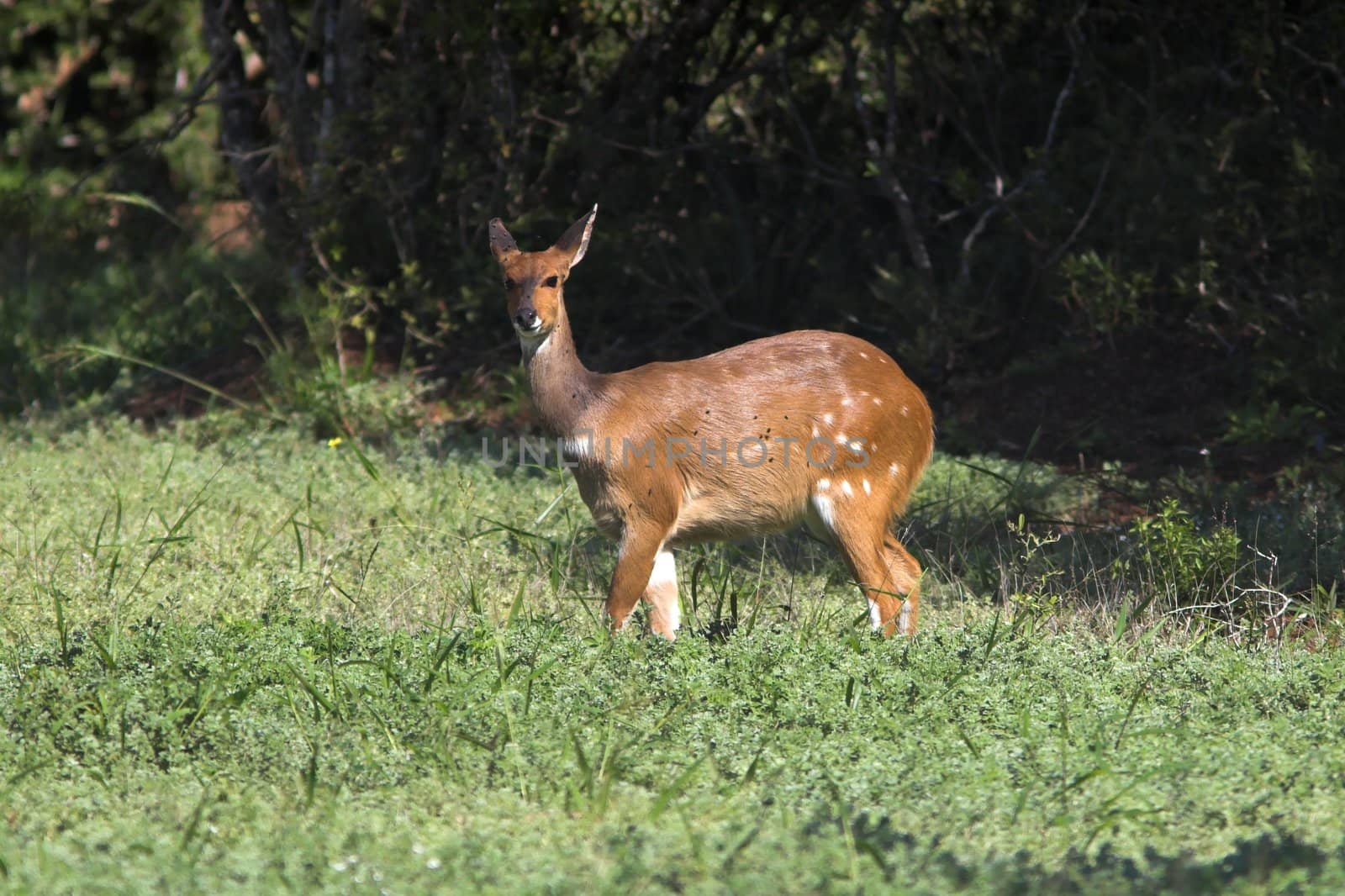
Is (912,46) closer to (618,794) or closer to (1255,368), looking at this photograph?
(1255,368)

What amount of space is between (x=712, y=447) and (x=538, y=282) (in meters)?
0.84

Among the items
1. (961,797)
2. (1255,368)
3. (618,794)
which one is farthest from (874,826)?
(1255,368)

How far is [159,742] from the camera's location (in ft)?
15.0

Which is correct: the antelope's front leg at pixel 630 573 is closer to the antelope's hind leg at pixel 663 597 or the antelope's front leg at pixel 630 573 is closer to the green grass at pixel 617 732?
the green grass at pixel 617 732

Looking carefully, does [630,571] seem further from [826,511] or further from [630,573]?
[826,511]

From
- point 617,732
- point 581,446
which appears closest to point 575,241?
point 581,446

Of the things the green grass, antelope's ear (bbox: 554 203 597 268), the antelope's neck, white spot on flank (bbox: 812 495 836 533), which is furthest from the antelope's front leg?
antelope's ear (bbox: 554 203 597 268)

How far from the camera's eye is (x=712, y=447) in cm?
577

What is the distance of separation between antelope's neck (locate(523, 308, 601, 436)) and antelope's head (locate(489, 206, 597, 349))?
0.04 meters

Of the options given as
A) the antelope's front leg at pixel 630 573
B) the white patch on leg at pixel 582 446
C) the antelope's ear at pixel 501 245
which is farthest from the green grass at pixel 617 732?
the antelope's ear at pixel 501 245

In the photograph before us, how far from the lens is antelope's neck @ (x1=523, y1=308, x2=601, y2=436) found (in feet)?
18.6

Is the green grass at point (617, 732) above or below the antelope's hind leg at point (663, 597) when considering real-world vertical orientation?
above

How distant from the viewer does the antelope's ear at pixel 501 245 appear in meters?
5.80

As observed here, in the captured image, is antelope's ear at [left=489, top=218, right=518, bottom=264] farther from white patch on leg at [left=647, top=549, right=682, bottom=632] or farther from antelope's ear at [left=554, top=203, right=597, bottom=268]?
white patch on leg at [left=647, top=549, right=682, bottom=632]
